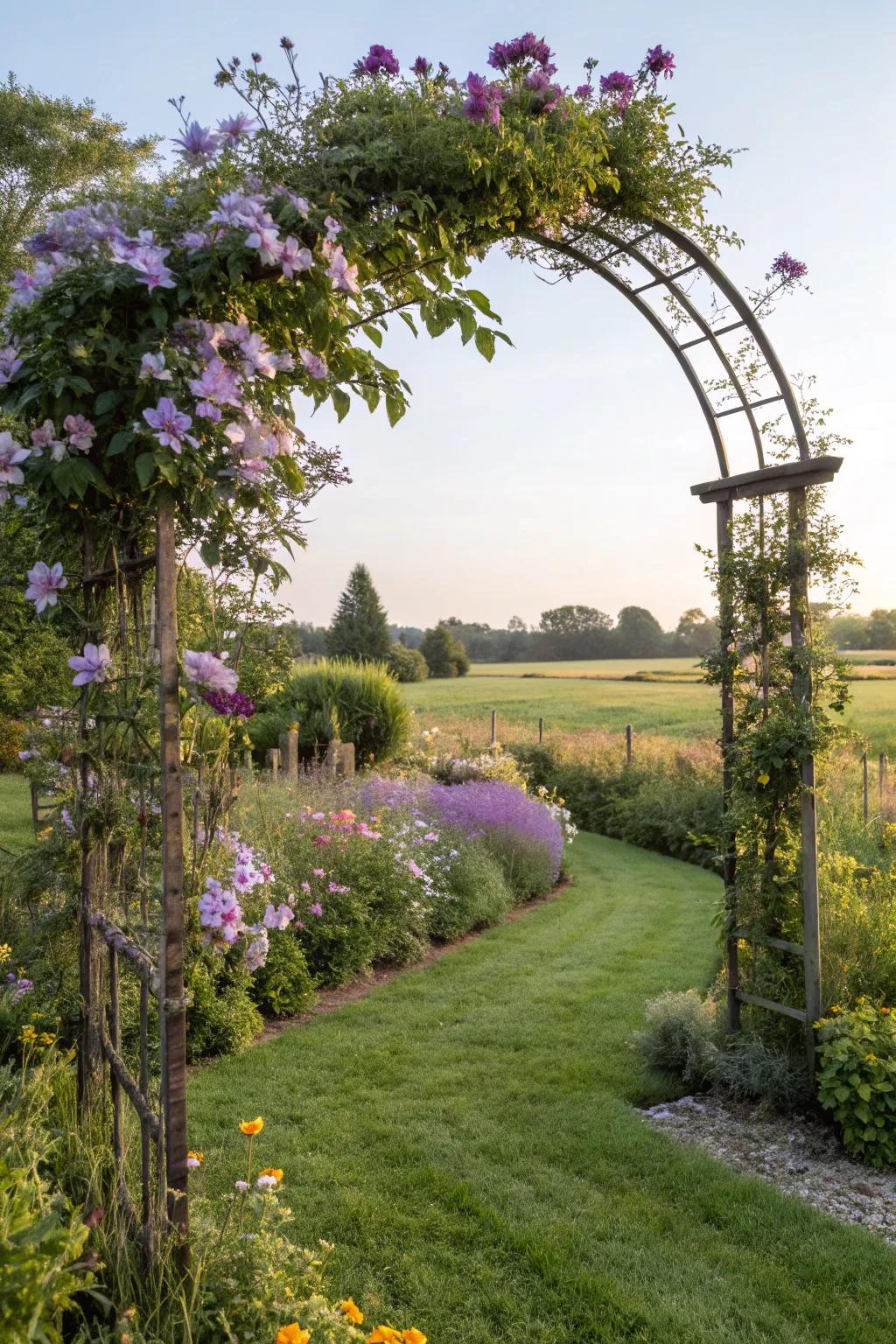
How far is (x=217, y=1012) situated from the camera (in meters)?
4.35

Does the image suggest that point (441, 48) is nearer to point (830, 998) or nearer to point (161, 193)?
point (161, 193)

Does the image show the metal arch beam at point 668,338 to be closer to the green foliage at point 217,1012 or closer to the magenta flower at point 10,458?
the magenta flower at point 10,458

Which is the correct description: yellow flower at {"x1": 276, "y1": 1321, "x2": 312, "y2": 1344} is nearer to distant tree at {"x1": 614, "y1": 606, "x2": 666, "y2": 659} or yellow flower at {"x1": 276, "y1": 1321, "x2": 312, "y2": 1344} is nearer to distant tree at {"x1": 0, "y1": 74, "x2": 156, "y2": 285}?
distant tree at {"x1": 0, "y1": 74, "x2": 156, "y2": 285}

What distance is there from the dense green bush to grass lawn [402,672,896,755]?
6.27 ft

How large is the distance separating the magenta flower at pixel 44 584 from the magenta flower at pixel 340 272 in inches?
37.3

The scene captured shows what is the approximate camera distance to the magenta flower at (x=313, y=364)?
85.9 inches

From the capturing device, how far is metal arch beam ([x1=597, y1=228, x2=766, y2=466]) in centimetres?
386

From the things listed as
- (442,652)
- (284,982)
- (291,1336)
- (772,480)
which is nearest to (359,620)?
(442,652)

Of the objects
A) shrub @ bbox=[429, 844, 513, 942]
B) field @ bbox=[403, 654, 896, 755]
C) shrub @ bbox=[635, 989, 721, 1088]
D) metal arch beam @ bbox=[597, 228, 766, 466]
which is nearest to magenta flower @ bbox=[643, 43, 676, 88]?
metal arch beam @ bbox=[597, 228, 766, 466]

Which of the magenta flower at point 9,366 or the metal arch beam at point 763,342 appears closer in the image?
the magenta flower at point 9,366

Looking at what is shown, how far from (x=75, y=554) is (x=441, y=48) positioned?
71.0 inches

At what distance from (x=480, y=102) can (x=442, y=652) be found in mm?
33968

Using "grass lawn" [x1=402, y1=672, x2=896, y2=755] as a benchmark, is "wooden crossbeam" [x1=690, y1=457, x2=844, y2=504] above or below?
above

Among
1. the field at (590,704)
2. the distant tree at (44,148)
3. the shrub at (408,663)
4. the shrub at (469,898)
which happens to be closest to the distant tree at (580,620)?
the field at (590,704)
